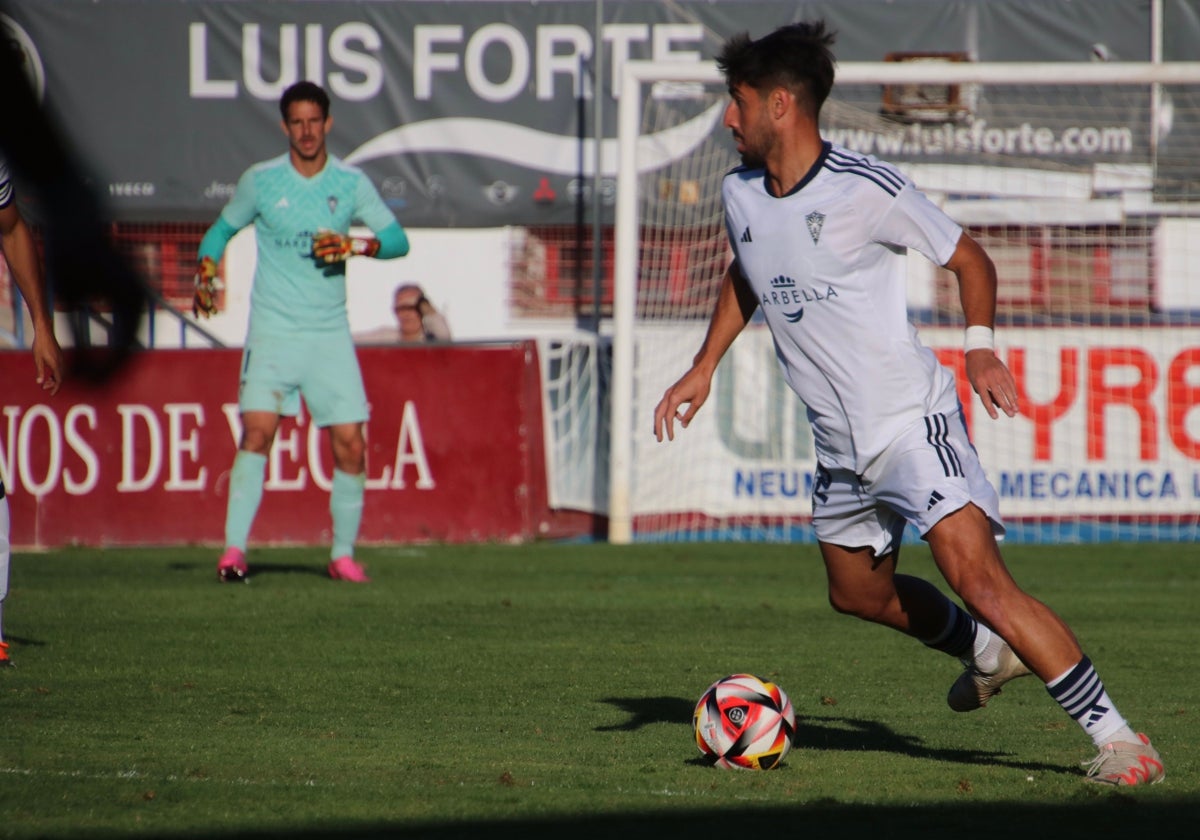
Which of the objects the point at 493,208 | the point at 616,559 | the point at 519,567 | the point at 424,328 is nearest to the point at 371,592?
the point at 519,567

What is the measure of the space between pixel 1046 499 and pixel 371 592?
6346 mm

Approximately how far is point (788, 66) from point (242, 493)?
545cm

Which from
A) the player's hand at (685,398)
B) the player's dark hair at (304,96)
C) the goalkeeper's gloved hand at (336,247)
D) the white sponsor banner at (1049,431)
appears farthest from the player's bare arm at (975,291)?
the white sponsor banner at (1049,431)

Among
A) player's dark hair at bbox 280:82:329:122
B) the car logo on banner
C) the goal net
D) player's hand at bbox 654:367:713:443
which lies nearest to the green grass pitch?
player's hand at bbox 654:367:713:443

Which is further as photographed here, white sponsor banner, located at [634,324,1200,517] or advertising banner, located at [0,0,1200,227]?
advertising banner, located at [0,0,1200,227]

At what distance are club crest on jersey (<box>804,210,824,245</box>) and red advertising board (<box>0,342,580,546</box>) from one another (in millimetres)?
7934

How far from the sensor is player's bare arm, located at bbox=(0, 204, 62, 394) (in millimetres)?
5918

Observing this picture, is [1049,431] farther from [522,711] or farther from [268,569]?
[522,711]

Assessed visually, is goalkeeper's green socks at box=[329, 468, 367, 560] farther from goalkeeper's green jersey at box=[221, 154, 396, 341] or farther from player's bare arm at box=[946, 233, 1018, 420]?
player's bare arm at box=[946, 233, 1018, 420]

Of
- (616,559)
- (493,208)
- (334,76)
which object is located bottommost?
(616,559)

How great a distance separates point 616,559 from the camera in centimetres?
1146

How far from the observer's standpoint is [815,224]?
464cm

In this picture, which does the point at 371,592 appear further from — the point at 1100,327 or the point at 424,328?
the point at 1100,327

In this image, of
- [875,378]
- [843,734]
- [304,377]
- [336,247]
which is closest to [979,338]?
[875,378]
